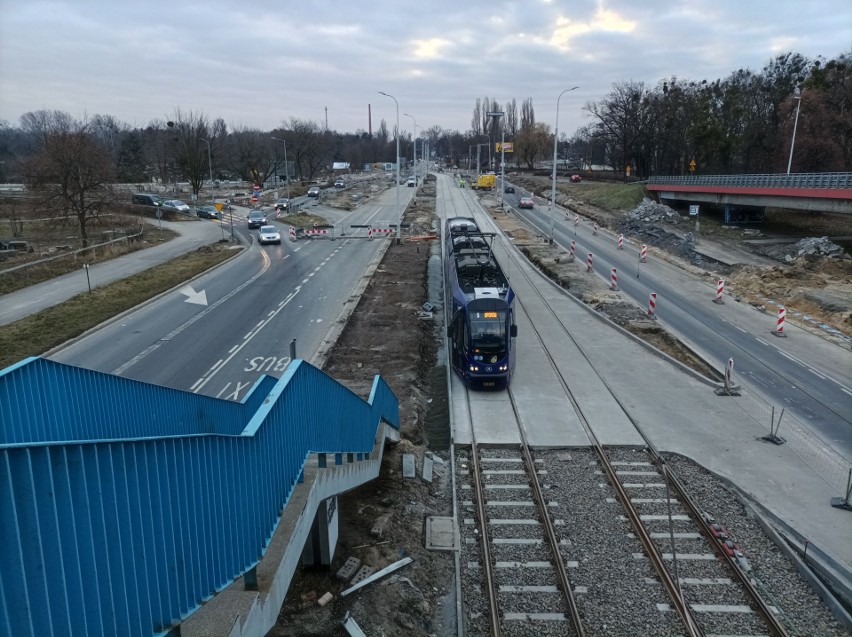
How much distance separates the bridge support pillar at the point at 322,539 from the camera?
27.0 feet

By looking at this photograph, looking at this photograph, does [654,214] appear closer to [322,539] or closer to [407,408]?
[407,408]

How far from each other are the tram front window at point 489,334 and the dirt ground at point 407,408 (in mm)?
2005

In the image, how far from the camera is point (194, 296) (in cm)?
2841

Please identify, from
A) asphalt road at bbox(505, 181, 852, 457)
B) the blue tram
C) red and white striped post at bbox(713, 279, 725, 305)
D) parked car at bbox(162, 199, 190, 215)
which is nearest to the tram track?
the blue tram

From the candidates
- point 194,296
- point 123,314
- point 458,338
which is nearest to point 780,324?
point 458,338

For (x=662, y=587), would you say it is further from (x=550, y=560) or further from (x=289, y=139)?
(x=289, y=139)

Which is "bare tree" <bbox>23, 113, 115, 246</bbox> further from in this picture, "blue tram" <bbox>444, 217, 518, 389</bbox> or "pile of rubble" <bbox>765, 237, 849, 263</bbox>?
"pile of rubble" <bbox>765, 237, 849, 263</bbox>

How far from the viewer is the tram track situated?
345 inches

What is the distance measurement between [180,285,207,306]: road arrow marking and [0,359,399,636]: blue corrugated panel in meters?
21.7

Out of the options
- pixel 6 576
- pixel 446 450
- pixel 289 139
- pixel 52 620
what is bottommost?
pixel 446 450

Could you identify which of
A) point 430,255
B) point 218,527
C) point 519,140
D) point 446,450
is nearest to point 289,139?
point 519,140

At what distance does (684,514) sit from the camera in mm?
11477

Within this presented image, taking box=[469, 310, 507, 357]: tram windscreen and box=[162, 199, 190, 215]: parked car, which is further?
box=[162, 199, 190, 215]: parked car

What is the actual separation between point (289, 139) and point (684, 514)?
4109 inches
